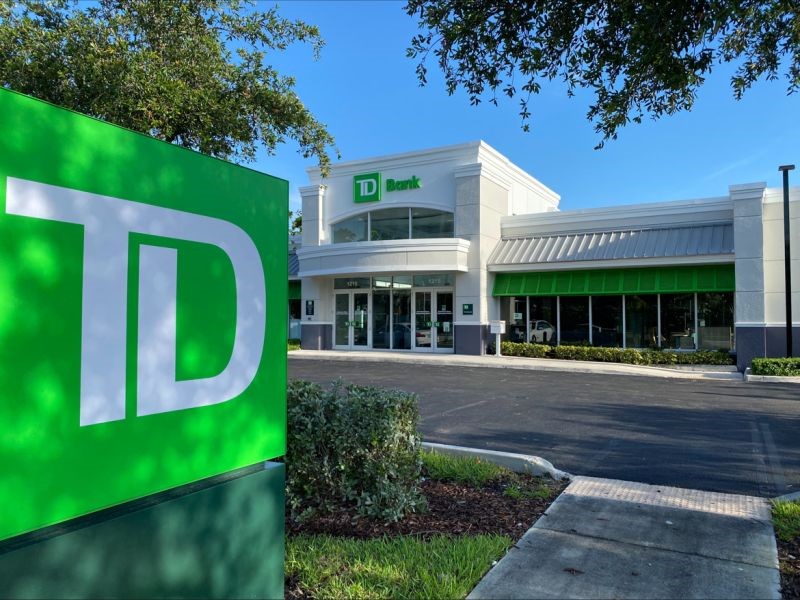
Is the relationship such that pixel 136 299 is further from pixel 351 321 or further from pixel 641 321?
pixel 351 321

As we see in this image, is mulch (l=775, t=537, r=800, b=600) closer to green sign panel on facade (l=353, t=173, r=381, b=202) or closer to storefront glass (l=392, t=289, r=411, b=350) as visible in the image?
storefront glass (l=392, t=289, r=411, b=350)

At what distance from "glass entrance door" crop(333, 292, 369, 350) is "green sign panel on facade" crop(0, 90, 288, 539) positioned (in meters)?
22.3

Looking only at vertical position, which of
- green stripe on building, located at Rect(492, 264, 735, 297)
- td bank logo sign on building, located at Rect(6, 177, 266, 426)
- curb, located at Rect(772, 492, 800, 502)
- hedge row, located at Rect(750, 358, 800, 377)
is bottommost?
curb, located at Rect(772, 492, 800, 502)

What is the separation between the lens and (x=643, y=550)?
4051 mm

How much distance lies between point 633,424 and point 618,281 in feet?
42.3

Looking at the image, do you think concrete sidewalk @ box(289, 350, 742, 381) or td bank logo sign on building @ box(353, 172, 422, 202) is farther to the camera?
td bank logo sign on building @ box(353, 172, 422, 202)

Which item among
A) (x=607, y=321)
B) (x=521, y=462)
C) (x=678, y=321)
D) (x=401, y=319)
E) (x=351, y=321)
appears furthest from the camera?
(x=351, y=321)

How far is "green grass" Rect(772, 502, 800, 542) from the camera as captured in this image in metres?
4.34

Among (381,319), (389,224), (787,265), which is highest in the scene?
(389,224)

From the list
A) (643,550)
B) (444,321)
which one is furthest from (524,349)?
(643,550)

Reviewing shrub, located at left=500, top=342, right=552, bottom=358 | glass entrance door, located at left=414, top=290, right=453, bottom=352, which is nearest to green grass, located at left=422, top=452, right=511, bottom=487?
shrub, located at left=500, top=342, right=552, bottom=358

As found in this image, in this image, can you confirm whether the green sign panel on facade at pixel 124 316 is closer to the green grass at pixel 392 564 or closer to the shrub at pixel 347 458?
the green grass at pixel 392 564

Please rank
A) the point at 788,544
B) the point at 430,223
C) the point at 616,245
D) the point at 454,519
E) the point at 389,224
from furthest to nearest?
the point at 389,224, the point at 430,223, the point at 616,245, the point at 454,519, the point at 788,544

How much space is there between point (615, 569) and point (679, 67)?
4.65 meters
